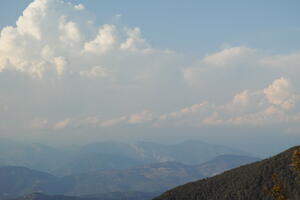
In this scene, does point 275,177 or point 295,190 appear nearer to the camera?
point 275,177

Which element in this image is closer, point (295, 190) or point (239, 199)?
point (295, 190)

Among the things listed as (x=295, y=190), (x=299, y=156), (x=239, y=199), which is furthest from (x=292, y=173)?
(x=299, y=156)

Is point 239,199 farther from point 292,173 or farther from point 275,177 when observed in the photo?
point 275,177

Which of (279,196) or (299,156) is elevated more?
(299,156)

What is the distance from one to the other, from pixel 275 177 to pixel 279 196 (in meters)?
2.74

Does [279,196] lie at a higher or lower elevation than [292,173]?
lower

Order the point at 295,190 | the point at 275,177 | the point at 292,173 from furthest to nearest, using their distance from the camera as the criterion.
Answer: the point at 292,173
the point at 295,190
the point at 275,177

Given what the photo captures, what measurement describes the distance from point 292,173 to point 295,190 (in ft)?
68.9

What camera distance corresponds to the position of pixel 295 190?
170125 mm

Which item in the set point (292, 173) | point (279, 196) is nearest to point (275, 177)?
point (279, 196)

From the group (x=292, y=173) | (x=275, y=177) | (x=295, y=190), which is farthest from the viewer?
(x=292, y=173)

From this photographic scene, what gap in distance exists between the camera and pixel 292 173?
189625mm

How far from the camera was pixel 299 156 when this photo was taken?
3578 cm

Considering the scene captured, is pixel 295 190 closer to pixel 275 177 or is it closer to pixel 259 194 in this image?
pixel 259 194
